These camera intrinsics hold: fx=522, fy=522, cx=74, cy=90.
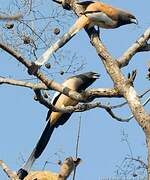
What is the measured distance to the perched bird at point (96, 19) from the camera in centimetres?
297

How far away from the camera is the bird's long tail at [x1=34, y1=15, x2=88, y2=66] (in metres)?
2.77

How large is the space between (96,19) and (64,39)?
33cm

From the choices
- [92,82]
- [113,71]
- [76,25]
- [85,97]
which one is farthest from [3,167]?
[92,82]

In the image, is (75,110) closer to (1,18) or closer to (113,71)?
(113,71)

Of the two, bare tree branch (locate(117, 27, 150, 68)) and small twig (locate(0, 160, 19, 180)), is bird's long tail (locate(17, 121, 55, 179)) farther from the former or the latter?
bare tree branch (locate(117, 27, 150, 68))

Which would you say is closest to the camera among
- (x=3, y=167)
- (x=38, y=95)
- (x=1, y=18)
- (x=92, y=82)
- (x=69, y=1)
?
(x=1, y=18)

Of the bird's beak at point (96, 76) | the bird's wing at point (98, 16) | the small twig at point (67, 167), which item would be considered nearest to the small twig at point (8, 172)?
the small twig at point (67, 167)

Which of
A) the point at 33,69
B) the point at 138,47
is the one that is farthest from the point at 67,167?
the point at 138,47

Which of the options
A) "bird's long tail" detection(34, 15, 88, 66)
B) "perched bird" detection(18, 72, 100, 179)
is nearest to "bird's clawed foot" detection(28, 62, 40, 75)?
"bird's long tail" detection(34, 15, 88, 66)

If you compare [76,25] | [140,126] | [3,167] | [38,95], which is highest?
[76,25]

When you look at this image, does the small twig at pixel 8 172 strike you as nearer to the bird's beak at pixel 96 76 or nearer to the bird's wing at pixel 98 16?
the bird's wing at pixel 98 16

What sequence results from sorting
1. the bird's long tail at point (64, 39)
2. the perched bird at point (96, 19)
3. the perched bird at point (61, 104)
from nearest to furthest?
the bird's long tail at point (64, 39) < the perched bird at point (96, 19) < the perched bird at point (61, 104)

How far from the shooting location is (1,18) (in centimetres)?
114

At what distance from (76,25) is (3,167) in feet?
3.85
